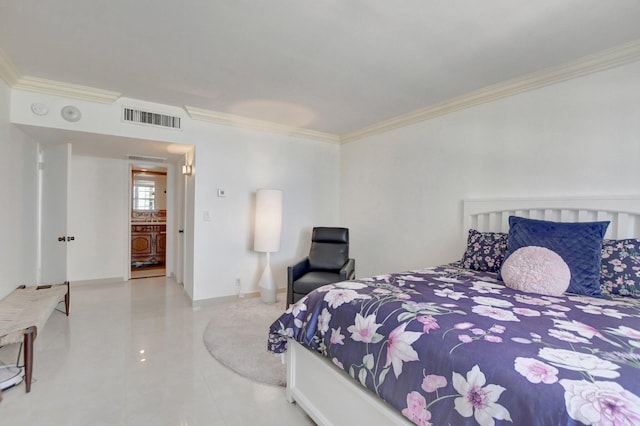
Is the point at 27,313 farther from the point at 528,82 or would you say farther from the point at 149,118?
the point at 528,82

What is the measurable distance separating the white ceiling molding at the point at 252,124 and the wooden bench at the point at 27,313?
7.91 ft

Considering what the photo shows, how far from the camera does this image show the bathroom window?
6.81m

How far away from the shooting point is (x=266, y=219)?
3.97 metres

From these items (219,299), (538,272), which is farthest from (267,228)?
(538,272)

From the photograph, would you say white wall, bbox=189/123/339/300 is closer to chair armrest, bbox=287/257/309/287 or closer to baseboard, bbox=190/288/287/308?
baseboard, bbox=190/288/287/308

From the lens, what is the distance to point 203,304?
12.8 ft

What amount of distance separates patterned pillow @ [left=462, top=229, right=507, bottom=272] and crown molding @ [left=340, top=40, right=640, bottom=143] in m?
1.38

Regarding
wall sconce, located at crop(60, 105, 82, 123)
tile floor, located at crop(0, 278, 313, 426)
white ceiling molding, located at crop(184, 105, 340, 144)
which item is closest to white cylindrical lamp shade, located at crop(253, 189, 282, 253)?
white ceiling molding, located at crop(184, 105, 340, 144)

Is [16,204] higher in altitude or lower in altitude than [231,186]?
lower

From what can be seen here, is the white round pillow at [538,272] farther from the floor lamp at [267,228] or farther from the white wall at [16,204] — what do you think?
the white wall at [16,204]

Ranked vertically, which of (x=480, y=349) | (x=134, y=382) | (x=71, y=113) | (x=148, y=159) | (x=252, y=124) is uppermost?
(x=252, y=124)

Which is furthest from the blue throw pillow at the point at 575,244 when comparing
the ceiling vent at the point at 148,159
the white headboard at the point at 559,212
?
the ceiling vent at the point at 148,159

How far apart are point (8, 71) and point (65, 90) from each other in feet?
1.43

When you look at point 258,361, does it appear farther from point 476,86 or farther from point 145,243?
point 145,243
